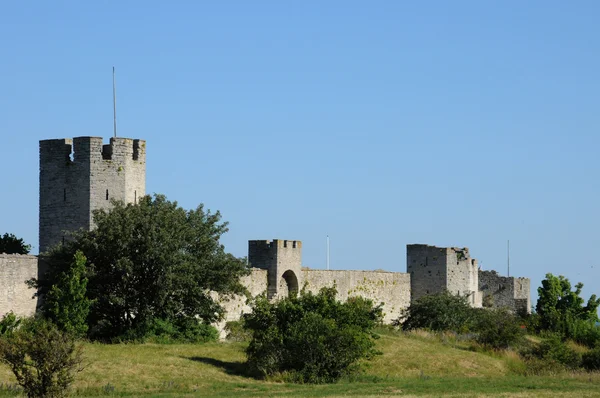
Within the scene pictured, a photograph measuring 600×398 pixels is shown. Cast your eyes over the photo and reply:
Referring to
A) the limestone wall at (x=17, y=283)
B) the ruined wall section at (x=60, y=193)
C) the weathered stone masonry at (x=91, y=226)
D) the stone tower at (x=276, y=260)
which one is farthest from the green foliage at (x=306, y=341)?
the stone tower at (x=276, y=260)

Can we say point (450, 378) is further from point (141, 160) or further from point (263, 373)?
point (141, 160)

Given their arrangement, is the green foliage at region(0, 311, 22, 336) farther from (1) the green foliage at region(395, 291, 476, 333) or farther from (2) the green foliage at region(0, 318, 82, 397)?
(1) the green foliage at region(395, 291, 476, 333)

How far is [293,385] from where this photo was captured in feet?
111

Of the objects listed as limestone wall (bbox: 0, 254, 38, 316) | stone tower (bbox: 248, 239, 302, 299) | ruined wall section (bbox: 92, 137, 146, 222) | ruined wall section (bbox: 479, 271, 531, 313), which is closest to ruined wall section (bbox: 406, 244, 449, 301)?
ruined wall section (bbox: 479, 271, 531, 313)

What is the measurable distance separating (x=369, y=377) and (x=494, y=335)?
11.0 meters

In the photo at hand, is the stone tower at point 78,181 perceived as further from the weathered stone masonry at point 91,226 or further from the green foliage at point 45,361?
the green foliage at point 45,361

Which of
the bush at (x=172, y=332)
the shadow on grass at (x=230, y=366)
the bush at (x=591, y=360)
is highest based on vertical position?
the bush at (x=172, y=332)

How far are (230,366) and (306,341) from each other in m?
2.47

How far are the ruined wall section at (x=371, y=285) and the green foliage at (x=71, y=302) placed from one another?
14.5 meters

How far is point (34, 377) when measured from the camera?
28.2 metres

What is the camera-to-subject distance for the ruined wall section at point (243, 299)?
44.0 metres

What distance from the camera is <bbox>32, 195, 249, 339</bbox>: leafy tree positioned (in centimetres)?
3794

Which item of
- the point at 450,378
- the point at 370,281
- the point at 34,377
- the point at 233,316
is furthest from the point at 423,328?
the point at 34,377

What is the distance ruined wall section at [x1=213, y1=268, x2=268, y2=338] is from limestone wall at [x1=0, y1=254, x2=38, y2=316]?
24.5 ft
